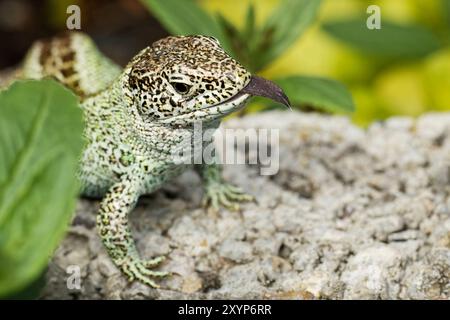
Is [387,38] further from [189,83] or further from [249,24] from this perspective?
[189,83]

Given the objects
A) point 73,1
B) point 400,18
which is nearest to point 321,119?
point 400,18

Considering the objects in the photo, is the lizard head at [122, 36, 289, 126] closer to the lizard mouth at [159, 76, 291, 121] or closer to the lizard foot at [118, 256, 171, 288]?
the lizard mouth at [159, 76, 291, 121]

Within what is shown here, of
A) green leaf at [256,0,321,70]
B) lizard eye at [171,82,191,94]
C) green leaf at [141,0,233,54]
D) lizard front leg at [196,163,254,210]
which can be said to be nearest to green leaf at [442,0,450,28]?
green leaf at [256,0,321,70]

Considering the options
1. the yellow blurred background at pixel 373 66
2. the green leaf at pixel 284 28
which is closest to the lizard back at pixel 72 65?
the green leaf at pixel 284 28

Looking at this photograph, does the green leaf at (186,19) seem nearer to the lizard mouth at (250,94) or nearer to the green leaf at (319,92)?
the green leaf at (319,92)

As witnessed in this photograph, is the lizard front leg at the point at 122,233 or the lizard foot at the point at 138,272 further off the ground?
the lizard front leg at the point at 122,233
